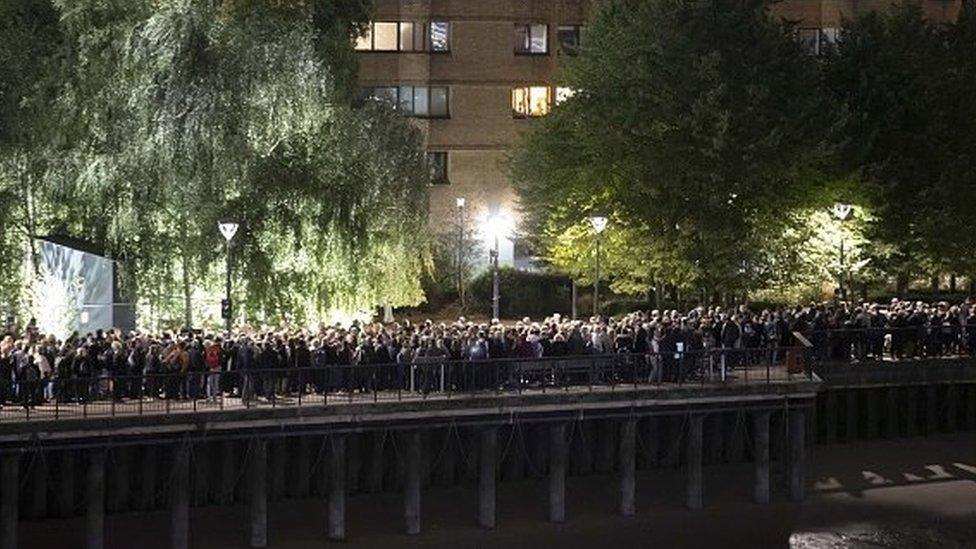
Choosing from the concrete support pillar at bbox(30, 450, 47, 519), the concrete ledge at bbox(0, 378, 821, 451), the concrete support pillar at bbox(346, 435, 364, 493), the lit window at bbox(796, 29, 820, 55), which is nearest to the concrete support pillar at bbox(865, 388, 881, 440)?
the concrete ledge at bbox(0, 378, 821, 451)

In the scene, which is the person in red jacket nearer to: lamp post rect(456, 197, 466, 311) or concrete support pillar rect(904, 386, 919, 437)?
concrete support pillar rect(904, 386, 919, 437)

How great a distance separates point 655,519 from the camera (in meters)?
45.9

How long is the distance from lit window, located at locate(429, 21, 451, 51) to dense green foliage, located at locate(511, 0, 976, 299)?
387 inches

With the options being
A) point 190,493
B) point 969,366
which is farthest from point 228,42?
point 969,366

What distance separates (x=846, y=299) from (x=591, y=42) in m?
14.6

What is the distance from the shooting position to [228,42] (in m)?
51.0

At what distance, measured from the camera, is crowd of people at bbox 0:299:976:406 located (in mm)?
39250

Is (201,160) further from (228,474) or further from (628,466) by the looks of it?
(628,466)

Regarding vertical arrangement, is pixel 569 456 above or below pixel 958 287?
below

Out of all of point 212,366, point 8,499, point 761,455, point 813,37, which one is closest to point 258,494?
point 212,366

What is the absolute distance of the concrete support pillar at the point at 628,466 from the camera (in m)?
45.2

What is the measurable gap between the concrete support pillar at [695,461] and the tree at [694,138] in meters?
18.4

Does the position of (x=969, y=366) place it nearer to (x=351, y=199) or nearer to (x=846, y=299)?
(x=846, y=299)

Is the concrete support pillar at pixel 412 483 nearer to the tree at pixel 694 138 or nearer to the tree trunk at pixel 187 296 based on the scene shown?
the tree trunk at pixel 187 296
